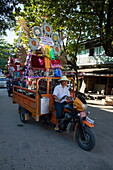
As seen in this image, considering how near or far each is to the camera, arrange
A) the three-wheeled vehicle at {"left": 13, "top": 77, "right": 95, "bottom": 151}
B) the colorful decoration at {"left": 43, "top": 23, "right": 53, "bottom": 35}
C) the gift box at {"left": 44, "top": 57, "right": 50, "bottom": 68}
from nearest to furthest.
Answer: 1. the three-wheeled vehicle at {"left": 13, "top": 77, "right": 95, "bottom": 151}
2. the gift box at {"left": 44, "top": 57, "right": 50, "bottom": 68}
3. the colorful decoration at {"left": 43, "top": 23, "right": 53, "bottom": 35}

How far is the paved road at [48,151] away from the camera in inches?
101

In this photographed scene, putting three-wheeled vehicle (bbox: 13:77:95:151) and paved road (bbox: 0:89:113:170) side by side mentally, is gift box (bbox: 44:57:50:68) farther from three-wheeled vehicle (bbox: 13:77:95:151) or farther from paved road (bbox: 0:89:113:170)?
paved road (bbox: 0:89:113:170)

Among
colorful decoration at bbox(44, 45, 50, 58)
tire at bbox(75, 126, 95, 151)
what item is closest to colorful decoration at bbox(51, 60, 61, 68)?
colorful decoration at bbox(44, 45, 50, 58)

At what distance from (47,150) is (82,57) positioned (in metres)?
14.8

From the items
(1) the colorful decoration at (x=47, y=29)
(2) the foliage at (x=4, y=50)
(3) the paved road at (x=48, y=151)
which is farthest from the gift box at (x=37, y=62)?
(2) the foliage at (x=4, y=50)

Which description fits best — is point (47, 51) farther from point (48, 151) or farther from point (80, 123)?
point (48, 151)

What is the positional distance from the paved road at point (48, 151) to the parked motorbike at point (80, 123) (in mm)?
Result: 224

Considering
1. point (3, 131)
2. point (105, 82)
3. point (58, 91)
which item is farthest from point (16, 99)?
point (105, 82)

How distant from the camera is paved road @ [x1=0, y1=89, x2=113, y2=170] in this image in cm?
257

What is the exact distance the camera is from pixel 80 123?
10.2ft

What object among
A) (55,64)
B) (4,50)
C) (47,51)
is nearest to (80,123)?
(55,64)

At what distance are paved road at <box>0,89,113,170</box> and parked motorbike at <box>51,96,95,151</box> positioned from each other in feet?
0.74

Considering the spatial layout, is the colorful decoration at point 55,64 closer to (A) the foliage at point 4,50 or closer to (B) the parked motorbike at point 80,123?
(B) the parked motorbike at point 80,123

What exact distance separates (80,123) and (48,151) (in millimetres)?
1046
